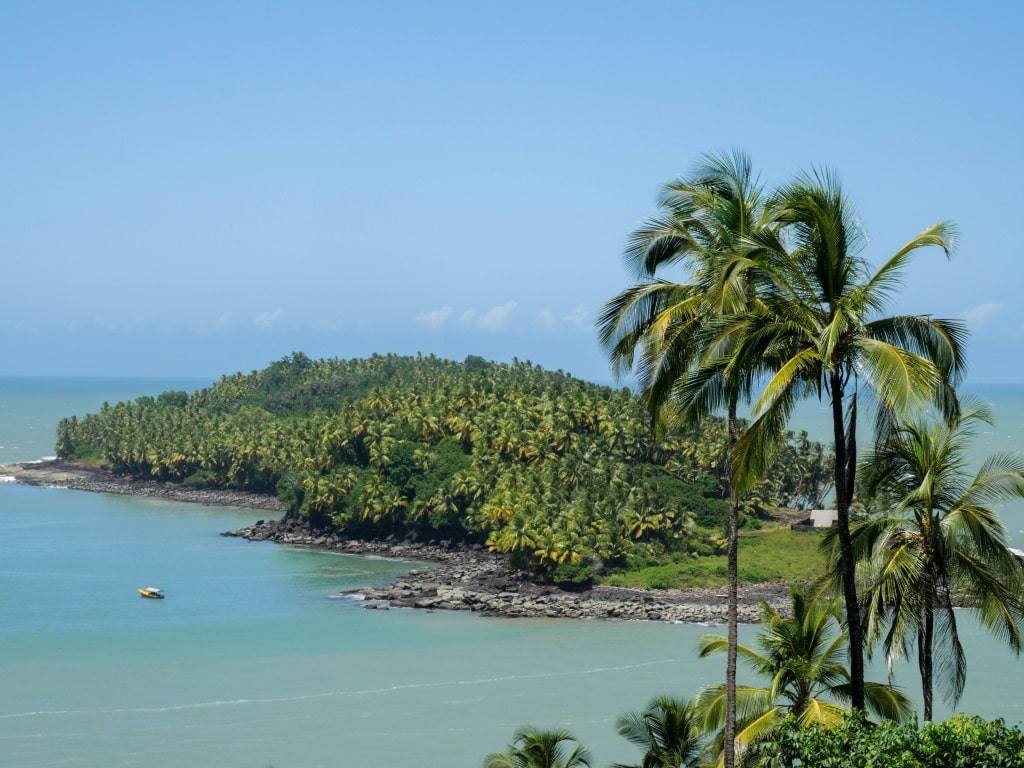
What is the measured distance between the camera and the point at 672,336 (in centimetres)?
1375

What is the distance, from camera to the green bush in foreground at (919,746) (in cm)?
1215

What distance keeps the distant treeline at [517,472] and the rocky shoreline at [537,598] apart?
172cm

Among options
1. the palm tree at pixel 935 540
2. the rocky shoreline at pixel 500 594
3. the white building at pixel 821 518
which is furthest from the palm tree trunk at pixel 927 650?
the white building at pixel 821 518

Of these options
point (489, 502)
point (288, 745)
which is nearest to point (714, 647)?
point (288, 745)

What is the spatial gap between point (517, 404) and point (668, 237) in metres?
63.8

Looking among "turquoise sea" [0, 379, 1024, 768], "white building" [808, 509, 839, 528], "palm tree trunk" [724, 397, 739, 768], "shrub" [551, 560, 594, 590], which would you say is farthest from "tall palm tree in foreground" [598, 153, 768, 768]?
"white building" [808, 509, 839, 528]

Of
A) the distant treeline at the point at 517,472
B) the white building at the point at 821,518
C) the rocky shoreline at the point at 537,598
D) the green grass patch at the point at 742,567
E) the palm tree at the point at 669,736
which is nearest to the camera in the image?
the palm tree at the point at 669,736

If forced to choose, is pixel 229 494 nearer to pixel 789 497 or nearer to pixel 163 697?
pixel 789 497

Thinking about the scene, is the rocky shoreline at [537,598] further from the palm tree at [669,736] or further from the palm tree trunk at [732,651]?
the palm tree trunk at [732,651]

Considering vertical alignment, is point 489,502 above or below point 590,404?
below

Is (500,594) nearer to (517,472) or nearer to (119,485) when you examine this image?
(517,472)

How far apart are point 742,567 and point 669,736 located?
42543 mm

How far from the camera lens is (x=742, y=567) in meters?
59.1

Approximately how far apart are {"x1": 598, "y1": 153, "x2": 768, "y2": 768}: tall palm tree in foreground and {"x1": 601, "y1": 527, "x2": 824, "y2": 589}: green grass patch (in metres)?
44.0
